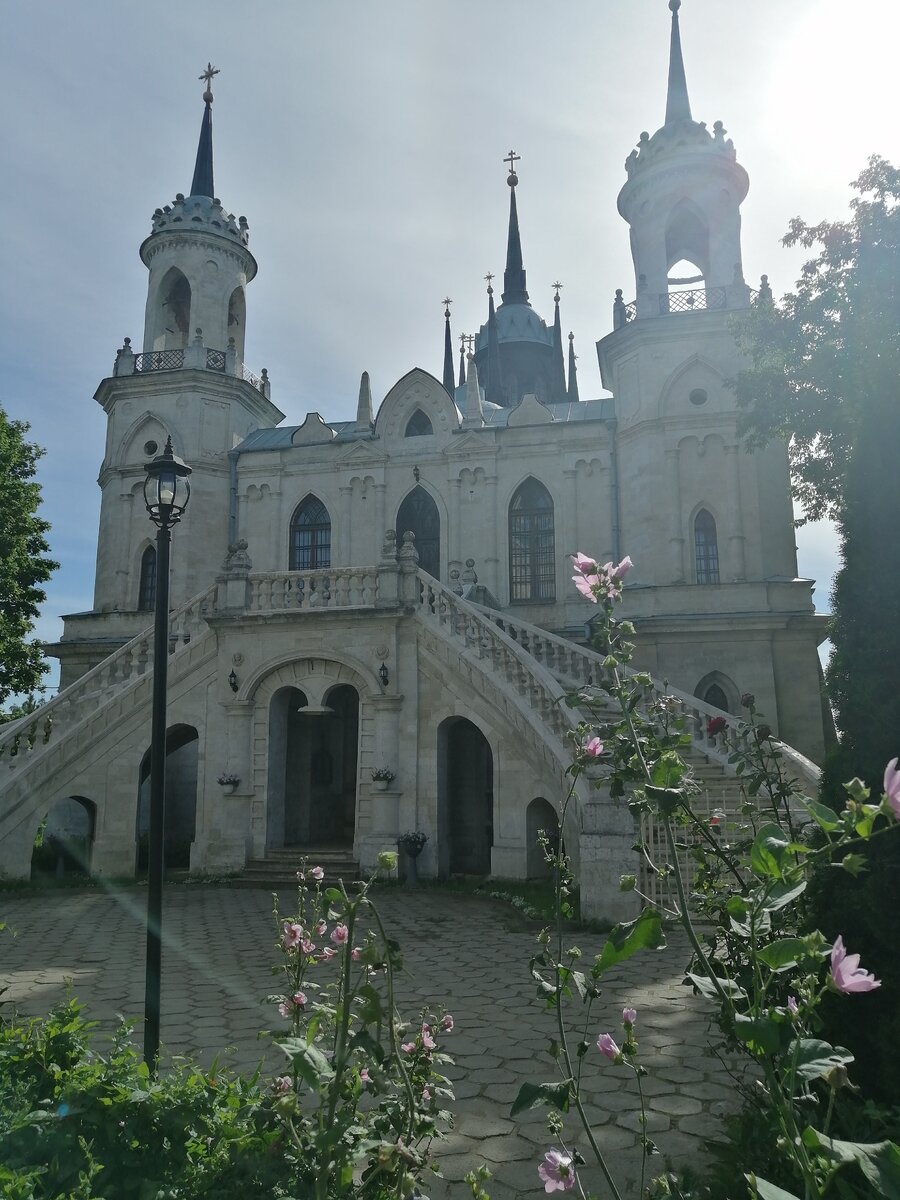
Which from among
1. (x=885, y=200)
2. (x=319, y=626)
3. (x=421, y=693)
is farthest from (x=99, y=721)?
(x=885, y=200)

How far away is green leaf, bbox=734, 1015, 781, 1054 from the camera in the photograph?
2.50 meters

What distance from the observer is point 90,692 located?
745 inches

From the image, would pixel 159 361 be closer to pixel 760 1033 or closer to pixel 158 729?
pixel 158 729

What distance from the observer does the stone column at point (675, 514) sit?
23.3 meters

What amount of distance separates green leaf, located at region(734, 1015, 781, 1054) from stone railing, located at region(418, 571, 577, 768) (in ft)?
38.7

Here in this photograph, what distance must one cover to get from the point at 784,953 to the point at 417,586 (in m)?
16.0

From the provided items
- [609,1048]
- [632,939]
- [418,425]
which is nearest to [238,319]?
[418,425]

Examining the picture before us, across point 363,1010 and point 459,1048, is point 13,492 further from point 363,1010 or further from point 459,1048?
point 363,1010

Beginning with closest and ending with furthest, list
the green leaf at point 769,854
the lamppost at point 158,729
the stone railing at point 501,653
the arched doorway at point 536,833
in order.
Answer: the green leaf at point 769,854 < the lamppost at point 158,729 < the stone railing at point 501,653 < the arched doorway at point 536,833

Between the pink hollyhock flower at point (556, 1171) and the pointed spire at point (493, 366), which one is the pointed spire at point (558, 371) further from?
the pink hollyhock flower at point (556, 1171)

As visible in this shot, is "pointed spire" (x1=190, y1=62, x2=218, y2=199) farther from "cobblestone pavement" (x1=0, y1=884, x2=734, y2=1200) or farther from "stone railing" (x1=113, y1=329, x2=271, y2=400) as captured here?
"cobblestone pavement" (x1=0, y1=884, x2=734, y2=1200)

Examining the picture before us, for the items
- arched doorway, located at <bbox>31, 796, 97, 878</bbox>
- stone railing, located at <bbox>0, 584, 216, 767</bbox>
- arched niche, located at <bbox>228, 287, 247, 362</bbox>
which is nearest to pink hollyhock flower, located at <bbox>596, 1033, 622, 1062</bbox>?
stone railing, located at <bbox>0, 584, 216, 767</bbox>

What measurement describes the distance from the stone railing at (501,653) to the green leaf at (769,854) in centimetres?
1160

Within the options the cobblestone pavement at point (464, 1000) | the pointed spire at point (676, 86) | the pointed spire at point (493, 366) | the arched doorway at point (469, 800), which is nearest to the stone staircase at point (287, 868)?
the cobblestone pavement at point (464, 1000)
